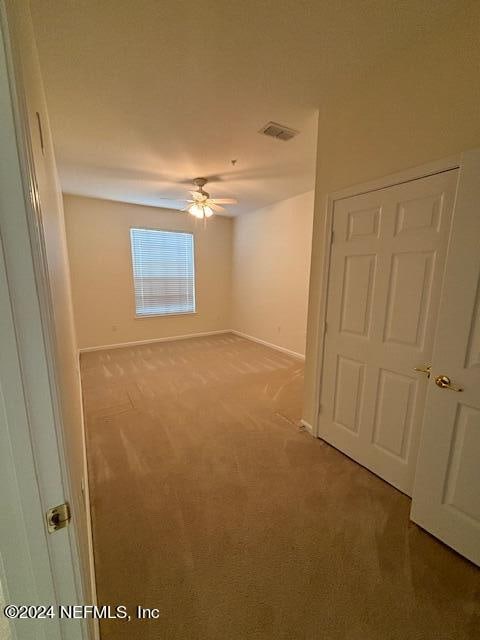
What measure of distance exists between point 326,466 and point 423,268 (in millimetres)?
1591

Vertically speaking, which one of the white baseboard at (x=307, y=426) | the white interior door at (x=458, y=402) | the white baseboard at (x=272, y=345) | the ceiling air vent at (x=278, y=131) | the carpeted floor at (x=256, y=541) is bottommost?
the carpeted floor at (x=256, y=541)

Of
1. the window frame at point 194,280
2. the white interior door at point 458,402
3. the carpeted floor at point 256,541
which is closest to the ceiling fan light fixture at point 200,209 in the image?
the window frame at point 194,280

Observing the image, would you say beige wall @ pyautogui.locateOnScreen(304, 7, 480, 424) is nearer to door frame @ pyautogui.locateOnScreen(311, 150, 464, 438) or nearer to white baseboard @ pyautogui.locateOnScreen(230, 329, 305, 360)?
door frame @ pyautogui.locateOnScreen(311, 150, 464, 438)

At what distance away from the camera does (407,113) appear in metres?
1.56

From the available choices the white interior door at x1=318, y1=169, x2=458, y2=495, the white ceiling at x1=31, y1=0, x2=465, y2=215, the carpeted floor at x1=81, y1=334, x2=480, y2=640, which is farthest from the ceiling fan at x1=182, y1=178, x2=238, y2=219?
the carpeted floor at x1=81, y1=334, x2=480, y2=640

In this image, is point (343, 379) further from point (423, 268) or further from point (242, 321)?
point (242, 321)

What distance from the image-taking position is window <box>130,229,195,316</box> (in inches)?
203

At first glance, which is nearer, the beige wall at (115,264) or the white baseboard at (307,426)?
the white baseboard at (307,426)

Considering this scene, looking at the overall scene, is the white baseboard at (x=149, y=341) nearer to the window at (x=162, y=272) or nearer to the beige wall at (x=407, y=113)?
the window at (x=162, y=272)

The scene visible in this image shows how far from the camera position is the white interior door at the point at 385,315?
156 cm

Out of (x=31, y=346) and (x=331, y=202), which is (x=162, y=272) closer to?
(x=331, y=202)

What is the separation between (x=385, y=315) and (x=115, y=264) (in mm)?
4660

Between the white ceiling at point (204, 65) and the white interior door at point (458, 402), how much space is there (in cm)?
95

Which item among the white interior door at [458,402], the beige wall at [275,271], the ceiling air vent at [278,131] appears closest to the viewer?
the white interior door at [458,402]
